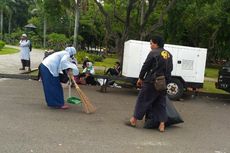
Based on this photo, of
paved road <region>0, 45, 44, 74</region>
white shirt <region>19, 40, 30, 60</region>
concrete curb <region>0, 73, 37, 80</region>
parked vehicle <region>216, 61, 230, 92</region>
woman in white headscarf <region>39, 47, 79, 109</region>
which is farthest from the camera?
white shirt <region>19, 40, 30, 60</region>

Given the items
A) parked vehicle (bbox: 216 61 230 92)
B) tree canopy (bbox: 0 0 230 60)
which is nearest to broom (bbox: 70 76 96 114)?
parked vehicle (bbox: 216 61 230 92)

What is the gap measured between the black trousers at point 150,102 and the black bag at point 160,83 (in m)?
0.18

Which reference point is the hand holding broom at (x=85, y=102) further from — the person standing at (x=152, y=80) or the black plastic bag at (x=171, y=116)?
the black plastic bag at (x=171, y=116)

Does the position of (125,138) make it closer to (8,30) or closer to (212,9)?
(212,9)

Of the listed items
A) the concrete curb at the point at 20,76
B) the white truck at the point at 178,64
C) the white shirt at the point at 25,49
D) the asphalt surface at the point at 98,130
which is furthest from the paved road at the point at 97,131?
the white shirt at the point at 25,49

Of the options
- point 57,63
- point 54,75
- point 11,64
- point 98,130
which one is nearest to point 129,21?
point 11,64

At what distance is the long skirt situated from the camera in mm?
10430

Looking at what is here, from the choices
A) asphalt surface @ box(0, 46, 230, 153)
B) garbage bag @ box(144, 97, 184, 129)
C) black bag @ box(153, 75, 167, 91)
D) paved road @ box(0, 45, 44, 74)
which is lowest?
paved road @ box(0, 45, 44, 74)

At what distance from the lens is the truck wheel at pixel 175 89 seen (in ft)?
47.1

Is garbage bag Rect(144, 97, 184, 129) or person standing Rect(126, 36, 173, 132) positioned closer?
person standing Rect(126, 36, 173, 132)

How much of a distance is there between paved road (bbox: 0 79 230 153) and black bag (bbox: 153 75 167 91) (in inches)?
32.8

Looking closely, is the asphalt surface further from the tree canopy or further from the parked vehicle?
the tree canopy

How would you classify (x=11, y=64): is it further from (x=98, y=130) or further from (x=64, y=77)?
(x=98, y=130)

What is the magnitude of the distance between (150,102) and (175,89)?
5689mm
